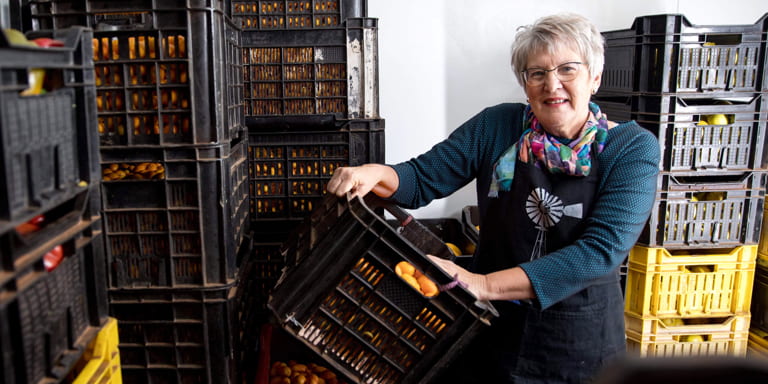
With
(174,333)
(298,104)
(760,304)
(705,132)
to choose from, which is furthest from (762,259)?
(174,333)

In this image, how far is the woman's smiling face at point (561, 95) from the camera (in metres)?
1.66

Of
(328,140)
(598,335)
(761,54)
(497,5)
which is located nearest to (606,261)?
(598,335)

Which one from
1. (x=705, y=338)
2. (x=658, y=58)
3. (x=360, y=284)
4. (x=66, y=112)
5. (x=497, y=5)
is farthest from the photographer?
(x=497, y=5)

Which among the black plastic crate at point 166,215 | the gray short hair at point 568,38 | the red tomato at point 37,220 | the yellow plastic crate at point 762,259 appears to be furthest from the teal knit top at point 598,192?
the yellow plastic crate at point 762,259

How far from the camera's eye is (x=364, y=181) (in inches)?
71.7

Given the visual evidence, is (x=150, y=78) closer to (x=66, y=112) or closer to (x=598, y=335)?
(x=66, y=112)

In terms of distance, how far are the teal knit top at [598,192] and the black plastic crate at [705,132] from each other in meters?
0.84

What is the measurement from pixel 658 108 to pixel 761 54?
0.47 m

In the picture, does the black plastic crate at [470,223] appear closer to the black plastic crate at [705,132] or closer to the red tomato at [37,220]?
the black plastic crate at [705,132]

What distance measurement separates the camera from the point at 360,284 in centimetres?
149

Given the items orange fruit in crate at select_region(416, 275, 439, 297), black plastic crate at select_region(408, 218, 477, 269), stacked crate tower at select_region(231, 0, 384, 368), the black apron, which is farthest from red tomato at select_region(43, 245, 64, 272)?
black plastic crate at select_region(408, 218, 477, 269)

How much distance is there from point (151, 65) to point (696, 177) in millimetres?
2223

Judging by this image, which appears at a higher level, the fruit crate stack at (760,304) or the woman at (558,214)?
the woman at (558,214)

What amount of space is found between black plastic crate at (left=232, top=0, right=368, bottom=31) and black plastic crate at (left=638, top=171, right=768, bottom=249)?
4.68 ft
